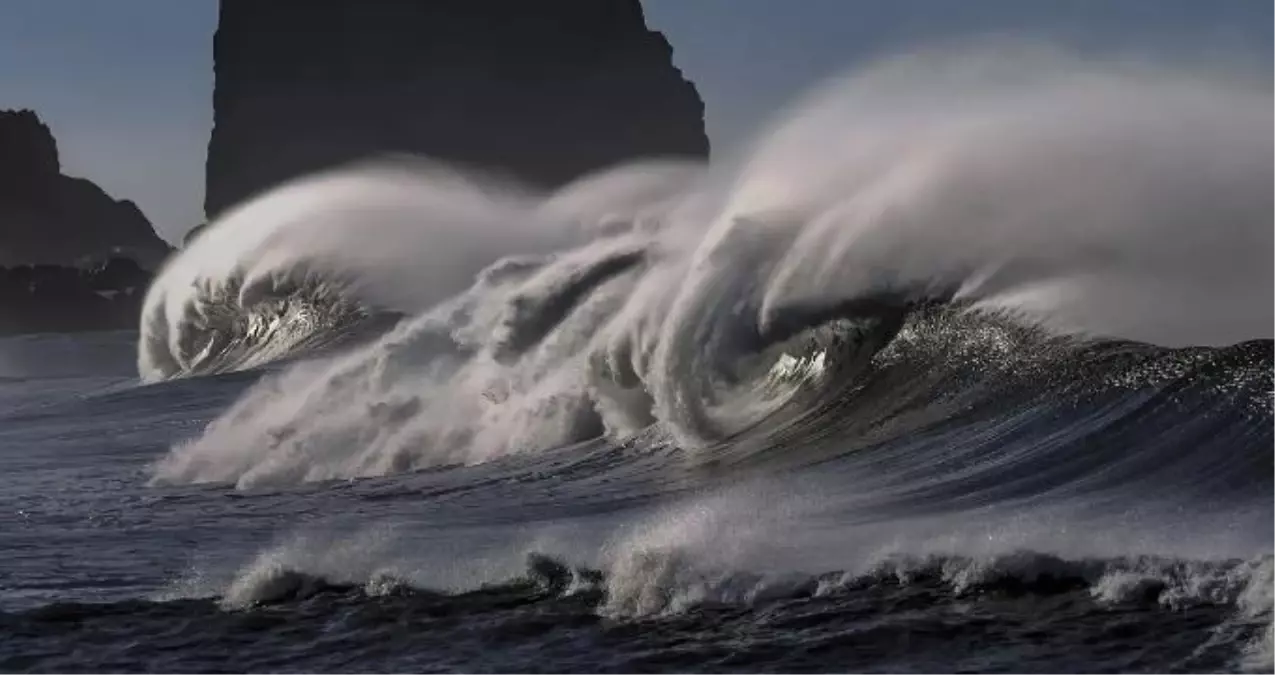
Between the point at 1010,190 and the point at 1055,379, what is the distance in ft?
11.5

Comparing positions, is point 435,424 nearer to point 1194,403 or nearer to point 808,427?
point 808,427

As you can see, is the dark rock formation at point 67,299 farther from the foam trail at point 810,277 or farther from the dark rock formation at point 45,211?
the foam trail at point 810,277

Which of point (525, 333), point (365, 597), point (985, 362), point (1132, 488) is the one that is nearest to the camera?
point (365, 597)

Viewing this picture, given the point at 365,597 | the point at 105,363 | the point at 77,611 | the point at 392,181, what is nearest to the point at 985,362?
the point at 365,597

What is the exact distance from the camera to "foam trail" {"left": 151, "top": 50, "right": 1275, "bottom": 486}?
52.0 ft

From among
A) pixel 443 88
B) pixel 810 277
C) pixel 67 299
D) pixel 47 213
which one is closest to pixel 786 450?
pixel 810 277

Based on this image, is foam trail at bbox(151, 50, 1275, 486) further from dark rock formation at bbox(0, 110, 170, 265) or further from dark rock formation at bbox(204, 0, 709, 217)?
dark rock formation at bbox(0, 110, 170, 265)

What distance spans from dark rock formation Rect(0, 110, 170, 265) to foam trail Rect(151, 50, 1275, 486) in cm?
16519

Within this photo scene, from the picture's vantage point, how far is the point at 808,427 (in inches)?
616

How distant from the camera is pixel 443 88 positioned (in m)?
165

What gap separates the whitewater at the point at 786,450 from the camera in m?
8.56

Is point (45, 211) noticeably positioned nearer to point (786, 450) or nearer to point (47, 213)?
point (47, 213)

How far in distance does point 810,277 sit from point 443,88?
493ft

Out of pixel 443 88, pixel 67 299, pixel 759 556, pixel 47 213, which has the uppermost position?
pixel 443 88
